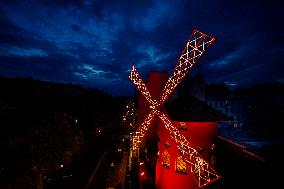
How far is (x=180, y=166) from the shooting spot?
1675 cm

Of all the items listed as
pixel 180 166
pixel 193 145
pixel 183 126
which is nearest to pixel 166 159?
pixel 180 166

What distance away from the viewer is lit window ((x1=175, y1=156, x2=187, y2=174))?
16.5 metres

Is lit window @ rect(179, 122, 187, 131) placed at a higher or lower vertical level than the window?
higher

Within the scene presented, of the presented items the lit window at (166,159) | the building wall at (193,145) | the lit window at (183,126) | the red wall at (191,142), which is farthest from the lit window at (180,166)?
the lit window at (183,126)

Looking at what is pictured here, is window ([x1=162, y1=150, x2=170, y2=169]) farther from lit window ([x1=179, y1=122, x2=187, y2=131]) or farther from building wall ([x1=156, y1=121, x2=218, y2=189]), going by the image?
lit window ([x1=179, y1=122, x2=187, y2=131])

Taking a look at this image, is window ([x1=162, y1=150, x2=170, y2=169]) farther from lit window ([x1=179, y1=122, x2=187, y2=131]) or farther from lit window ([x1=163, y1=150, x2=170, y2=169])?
lit window ([x1=179, y1=122, x2=187, y2=131])

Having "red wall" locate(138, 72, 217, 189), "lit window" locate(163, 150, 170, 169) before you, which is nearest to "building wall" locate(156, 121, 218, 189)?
"red wall" locate(138, 72, 217, 189)

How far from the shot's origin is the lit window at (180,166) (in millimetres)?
16484

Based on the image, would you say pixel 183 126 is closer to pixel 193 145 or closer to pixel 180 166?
pixel 193 145

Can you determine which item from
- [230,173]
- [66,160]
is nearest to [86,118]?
[66,160]

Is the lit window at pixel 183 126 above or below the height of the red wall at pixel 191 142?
above

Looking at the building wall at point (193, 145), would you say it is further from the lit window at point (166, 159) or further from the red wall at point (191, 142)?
the lit window at point (166, 159)

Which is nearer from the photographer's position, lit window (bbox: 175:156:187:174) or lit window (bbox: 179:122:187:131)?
lit window (bbox: 179:122:187:131)

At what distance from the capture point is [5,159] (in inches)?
537
